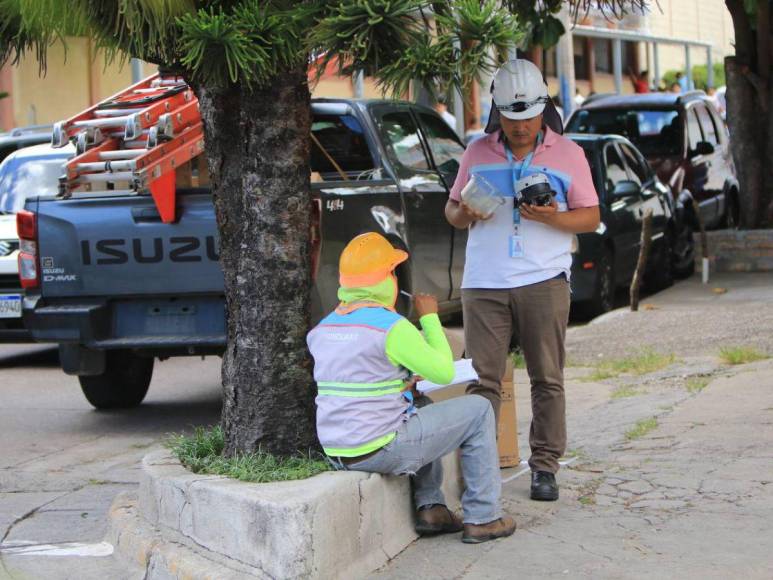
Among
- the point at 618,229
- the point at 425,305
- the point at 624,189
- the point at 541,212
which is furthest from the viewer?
the point at 618,229

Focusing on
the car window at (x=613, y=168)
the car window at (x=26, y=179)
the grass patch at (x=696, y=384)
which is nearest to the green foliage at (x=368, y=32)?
the grass patch at (x=696, y=384)

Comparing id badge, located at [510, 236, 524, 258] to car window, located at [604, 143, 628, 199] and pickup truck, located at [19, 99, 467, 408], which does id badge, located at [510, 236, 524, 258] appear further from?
car window, located at [604, 143, 628, 199]

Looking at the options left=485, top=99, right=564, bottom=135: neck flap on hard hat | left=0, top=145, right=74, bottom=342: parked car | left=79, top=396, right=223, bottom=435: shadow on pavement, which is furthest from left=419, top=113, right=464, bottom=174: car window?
left=485, top=99, right=564, bottom=135: neck flap on hard hat

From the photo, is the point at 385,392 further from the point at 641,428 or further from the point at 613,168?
the point at 613,168

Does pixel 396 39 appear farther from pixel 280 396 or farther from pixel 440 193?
pixel 440 193

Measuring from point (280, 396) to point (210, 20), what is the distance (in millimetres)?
1577

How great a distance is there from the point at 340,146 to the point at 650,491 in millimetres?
4054

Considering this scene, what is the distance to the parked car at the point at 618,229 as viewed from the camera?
1170 centimetres

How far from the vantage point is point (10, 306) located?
404 inches

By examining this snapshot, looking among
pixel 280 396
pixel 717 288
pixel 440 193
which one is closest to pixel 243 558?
pixel 280 396

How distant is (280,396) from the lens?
5.28m

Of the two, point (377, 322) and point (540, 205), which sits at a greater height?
point (540, 205)

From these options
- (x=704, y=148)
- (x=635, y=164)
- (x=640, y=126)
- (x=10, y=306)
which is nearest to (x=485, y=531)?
(x=10, y=306)

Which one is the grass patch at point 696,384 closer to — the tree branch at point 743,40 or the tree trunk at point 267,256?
the tree trunk at point 267,256
